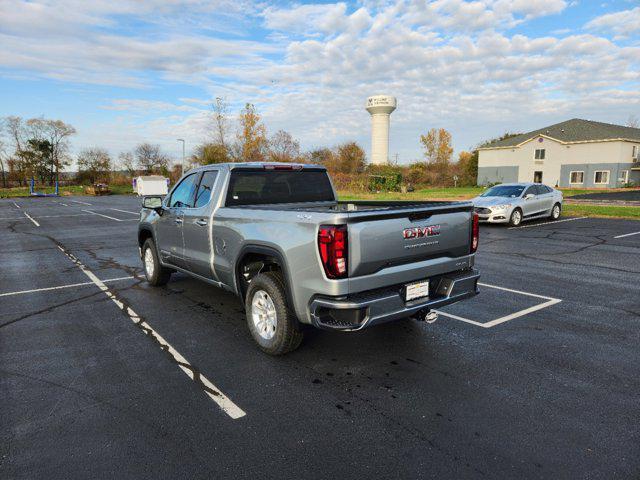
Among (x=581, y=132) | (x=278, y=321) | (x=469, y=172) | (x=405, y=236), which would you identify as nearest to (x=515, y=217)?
(x=405, y=236)

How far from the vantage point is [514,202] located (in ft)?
48.9

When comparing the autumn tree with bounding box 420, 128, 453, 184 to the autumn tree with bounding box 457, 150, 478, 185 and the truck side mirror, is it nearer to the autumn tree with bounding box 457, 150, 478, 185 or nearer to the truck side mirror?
the autumn tree with bounding box 457, 150, 478, 185

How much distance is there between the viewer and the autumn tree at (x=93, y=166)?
74188 millimetres

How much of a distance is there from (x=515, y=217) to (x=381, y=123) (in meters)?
62.0

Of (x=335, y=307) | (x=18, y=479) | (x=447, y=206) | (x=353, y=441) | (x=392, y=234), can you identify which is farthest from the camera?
(x=447, y=206)

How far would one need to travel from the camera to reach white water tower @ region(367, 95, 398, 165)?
7350cm

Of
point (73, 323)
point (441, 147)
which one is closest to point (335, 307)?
point (73, 323)

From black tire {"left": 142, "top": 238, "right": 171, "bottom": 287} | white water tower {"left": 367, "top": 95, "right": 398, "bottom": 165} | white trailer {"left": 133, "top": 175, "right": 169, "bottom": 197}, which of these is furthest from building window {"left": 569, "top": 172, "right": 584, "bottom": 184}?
black tire {"left": 142, "top": 238, "right": 171, "bottom": 287}

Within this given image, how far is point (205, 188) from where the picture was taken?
5445mm

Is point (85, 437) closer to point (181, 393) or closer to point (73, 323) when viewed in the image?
point (181, 393)

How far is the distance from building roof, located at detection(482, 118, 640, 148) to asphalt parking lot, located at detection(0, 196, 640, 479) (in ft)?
153

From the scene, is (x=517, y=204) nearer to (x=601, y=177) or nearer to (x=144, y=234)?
(x=144, y=234)

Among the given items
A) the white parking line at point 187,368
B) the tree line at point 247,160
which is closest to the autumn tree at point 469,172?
the tree line at point 247,160

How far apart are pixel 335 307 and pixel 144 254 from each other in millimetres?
4958
